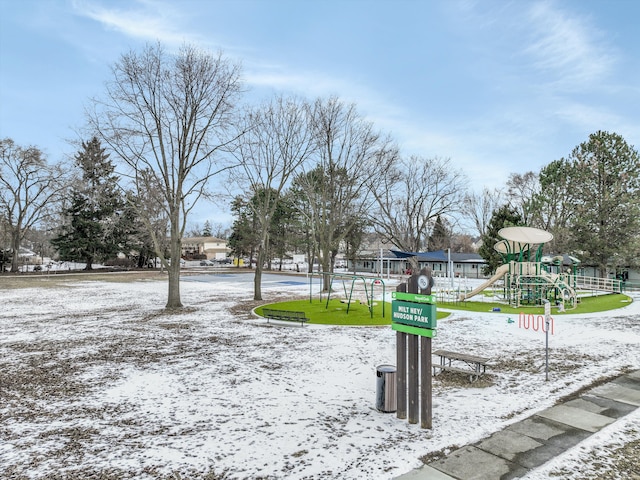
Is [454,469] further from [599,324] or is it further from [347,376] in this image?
[599,324]

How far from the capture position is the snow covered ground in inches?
185

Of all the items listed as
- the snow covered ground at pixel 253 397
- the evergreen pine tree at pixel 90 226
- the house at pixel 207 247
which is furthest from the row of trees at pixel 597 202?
the house at pixel 207 247

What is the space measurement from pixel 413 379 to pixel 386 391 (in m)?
0.64

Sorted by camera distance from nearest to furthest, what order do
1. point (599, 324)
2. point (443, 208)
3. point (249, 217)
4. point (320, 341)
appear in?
point (320, 341) < point (599, 324) < point (443, 208) < point (249, 217)

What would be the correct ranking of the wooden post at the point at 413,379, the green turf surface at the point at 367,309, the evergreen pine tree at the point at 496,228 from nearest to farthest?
1. the wooden post at the point at 413,379
2. the green turf surface at the point at 367,309
3. the evergreen pine tree at the point at 496,228

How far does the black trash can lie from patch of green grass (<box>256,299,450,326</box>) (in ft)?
27.2

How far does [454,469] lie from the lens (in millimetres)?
4461

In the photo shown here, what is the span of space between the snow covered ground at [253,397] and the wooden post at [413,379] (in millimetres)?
253

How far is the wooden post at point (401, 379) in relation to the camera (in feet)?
19.4

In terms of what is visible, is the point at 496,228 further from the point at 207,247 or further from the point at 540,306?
the point at 207,247

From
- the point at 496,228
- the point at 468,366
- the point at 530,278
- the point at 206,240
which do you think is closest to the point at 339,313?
the point at 468,366

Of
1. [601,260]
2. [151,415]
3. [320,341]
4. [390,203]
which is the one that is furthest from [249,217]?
[151,415]

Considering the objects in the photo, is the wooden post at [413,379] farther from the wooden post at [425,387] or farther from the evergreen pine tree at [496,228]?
the evergreen pine tree at [496,228]

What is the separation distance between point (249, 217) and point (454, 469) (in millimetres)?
57739
